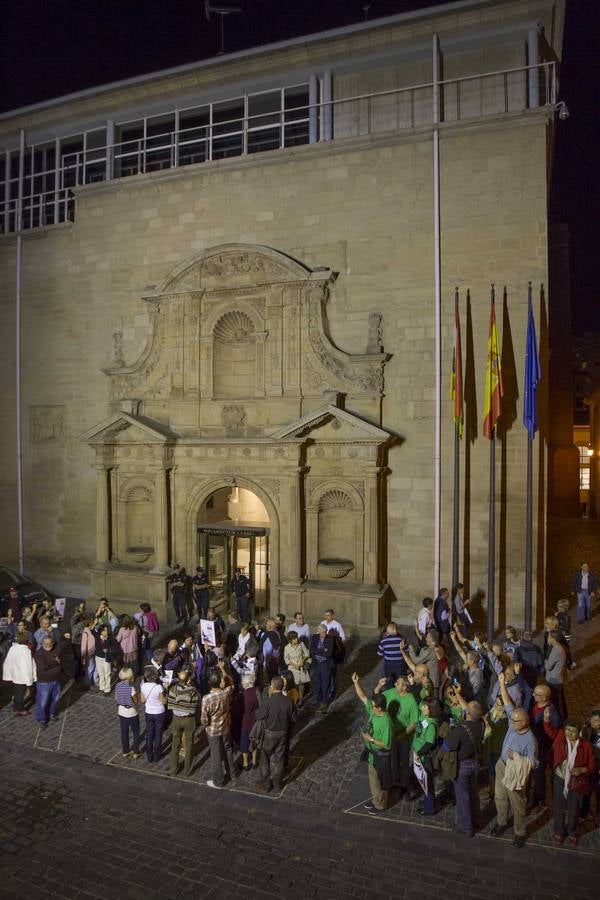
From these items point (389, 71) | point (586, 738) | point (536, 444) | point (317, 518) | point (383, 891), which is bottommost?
point (383, 891)

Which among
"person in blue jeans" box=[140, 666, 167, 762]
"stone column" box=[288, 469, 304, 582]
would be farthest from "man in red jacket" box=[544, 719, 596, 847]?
"stone column" box=[288, 469, 304, 582]

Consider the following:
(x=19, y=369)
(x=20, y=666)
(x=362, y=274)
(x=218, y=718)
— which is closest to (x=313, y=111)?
(x=362, y=274)

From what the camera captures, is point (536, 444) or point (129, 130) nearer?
point (536, 444)

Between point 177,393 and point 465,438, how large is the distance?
8278 mm

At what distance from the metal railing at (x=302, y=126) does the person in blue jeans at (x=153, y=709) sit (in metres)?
14.6

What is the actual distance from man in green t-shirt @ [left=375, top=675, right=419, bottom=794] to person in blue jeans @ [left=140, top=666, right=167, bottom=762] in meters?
3.31

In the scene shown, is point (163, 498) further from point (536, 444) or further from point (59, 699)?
point (536, 444)

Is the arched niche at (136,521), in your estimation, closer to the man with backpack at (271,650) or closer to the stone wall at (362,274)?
the stone wall at (362,274)

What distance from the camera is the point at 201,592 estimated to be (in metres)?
16.0

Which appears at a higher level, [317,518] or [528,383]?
[528,383]

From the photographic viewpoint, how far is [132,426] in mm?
17891

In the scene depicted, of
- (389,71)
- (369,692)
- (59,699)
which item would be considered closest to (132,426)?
(59,699)

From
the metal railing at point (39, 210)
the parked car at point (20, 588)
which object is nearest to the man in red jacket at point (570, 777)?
the parked car at point (20, 588)

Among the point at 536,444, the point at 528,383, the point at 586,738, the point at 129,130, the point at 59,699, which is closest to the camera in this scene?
the point at 586,738
